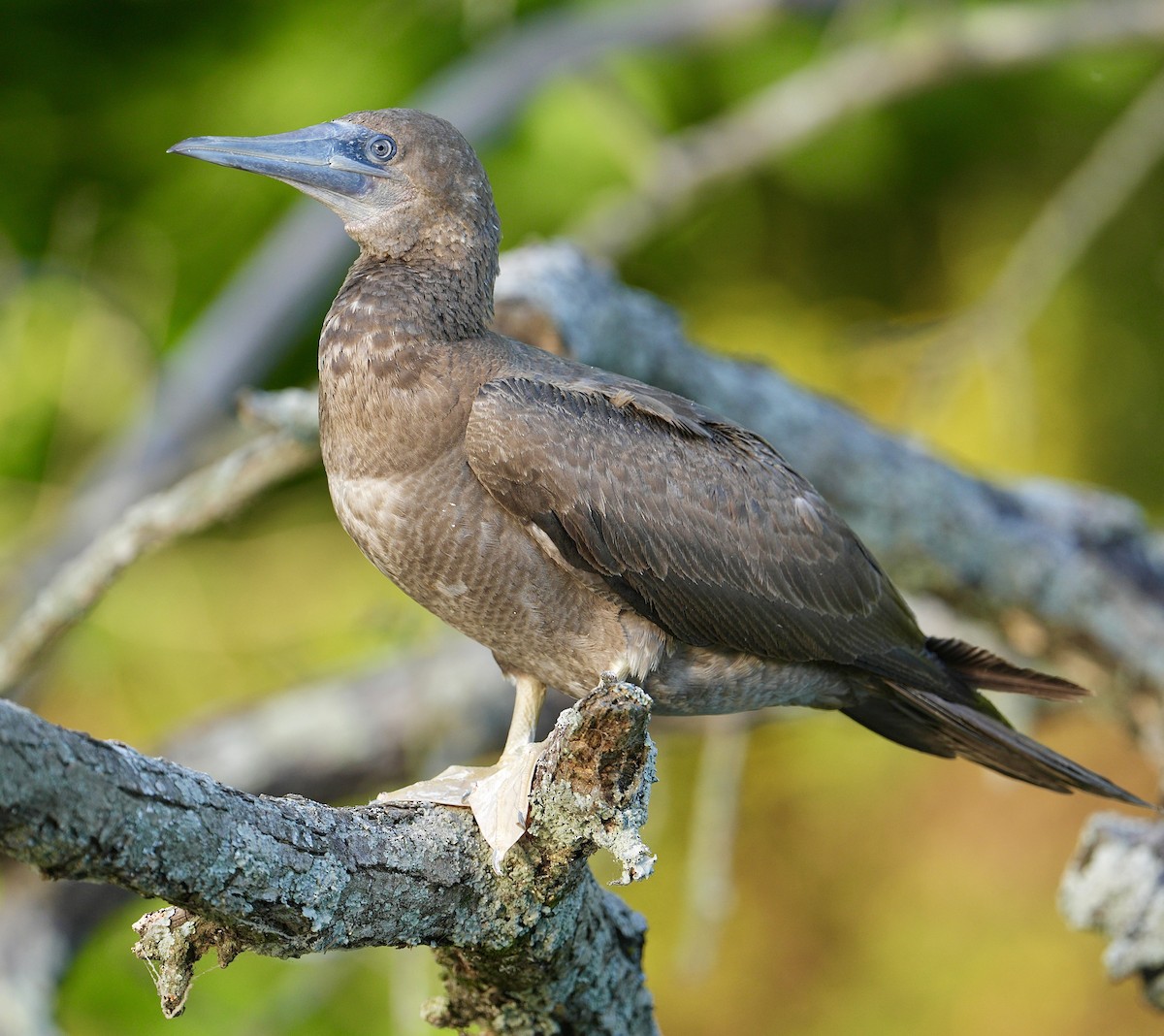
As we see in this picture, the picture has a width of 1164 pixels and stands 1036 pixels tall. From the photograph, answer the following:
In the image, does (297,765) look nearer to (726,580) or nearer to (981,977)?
(726,580)

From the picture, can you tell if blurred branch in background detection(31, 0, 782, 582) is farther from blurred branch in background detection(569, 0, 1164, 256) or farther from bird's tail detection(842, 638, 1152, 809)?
bird's tail detection(842, 638, 1152, 809)

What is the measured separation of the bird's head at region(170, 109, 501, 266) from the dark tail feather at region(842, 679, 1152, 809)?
1.27m

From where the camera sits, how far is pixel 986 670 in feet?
9.99

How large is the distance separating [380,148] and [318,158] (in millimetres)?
129

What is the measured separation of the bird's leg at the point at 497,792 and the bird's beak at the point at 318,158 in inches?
41.4

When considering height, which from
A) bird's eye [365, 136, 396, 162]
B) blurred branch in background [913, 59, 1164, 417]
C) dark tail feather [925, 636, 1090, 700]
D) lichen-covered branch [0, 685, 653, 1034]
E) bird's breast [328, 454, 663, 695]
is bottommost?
lichen-covered branch [0, 685, 653, 1034]

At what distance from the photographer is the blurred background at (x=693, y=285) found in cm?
571

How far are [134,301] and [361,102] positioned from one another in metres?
1.49

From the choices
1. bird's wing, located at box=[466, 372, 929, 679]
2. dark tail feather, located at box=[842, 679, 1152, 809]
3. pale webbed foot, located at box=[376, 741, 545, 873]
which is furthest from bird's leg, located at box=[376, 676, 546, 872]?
dark tail feather, located at box=[842, 679, 1152, 809]

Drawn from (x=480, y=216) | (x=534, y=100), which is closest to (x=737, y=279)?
(x=534, y=100)

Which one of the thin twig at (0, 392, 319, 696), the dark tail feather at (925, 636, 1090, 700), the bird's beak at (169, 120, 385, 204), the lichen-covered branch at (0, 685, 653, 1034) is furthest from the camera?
the thin twig at (0, 392, 319, 696)

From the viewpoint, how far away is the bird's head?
2.84 meters

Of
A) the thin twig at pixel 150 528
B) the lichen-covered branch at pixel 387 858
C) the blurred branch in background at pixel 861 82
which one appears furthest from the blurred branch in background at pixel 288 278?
the lichen-covered branch at pixel 387 858

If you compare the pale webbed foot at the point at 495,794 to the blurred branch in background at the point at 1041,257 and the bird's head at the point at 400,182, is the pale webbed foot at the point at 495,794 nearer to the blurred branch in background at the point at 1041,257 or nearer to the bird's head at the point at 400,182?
the bird's head at the point at 400,182
